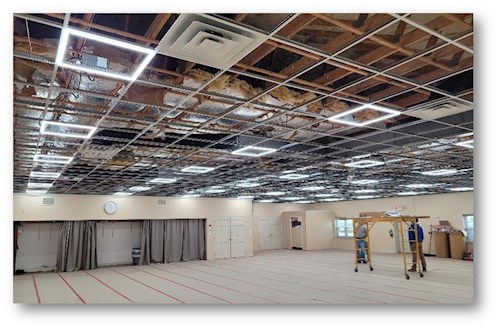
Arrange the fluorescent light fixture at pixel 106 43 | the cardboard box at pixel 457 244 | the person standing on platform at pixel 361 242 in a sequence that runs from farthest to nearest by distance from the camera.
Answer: the cardboard box at pixel 457 244 → the person standing on platform at pixel 361 242 → the fluorescent light fixture at pixel 106 43

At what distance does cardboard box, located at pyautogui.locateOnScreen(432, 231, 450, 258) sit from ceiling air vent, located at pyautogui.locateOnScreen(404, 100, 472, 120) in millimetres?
12054

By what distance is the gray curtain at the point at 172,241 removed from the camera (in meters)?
15.4

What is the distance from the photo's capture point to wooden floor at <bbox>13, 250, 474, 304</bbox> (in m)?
7.51

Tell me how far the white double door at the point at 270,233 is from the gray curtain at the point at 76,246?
9.42 metres

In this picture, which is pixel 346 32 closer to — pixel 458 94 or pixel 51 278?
pixel 458 94

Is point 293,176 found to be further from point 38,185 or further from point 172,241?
point 172,241

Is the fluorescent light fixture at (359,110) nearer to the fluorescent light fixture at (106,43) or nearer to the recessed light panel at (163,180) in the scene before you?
the fluorescent light fixture at (106,43)

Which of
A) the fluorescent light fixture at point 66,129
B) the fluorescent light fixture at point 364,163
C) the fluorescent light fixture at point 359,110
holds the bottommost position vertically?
the fluorescent light fixture at point 364,163

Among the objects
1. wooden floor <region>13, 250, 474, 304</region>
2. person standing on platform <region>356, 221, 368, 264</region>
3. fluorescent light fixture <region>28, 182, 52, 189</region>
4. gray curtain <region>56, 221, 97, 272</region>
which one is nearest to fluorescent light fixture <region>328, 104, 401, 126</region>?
wooden floor <region>13, 250, 474, 304</region>

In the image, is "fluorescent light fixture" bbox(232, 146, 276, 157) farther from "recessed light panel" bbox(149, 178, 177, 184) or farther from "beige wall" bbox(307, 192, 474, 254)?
"beige wall" bbox(307, 192, 474, 254)

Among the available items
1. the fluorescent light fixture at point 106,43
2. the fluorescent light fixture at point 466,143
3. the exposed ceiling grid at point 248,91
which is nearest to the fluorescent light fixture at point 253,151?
the exposed ceiling grid at point 248,91

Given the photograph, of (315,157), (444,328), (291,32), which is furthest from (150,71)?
(315,157)

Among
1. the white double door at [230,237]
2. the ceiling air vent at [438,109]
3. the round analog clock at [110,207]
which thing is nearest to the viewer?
the ceiling air vent at [438,109]

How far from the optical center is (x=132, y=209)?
14.8 meters
